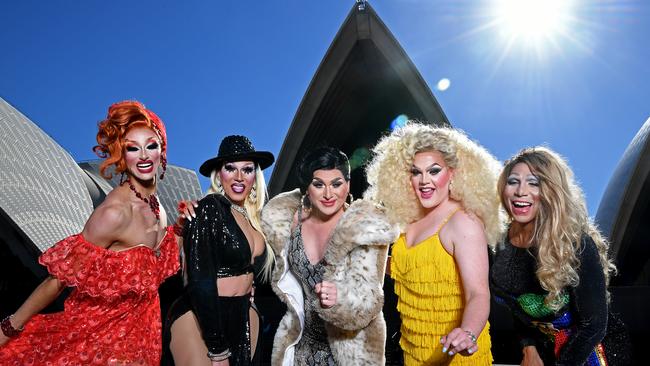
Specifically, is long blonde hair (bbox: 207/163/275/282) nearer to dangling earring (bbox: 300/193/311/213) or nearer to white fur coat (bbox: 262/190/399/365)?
dangling earring (bbox: 300/193/311/213)

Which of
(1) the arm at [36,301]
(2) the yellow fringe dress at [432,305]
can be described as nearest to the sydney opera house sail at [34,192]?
(1) the arm at [36,301]

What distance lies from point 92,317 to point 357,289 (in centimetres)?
137

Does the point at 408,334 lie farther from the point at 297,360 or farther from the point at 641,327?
the point at 641,327

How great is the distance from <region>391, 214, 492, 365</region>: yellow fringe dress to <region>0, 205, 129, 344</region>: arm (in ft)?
5.12

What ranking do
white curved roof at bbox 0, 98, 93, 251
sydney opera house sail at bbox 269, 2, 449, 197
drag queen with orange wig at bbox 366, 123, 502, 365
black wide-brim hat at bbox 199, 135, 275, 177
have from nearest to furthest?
drag queen with orange wig at bbox 366, 123, 502, 365 < black wide-brim hat at bbox 199, 135, 275, 177 < white curved roof at bbox 0, 98, 93, 251 < sydney opera house sail at bbox 269, 2, 449, 197

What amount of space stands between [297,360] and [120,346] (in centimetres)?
106

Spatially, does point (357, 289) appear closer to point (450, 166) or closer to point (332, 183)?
point (332, 183)

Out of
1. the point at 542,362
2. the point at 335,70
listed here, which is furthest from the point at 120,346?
the point at 335,70

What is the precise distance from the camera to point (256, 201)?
3.13m

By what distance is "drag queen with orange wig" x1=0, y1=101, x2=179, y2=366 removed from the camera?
2.25m

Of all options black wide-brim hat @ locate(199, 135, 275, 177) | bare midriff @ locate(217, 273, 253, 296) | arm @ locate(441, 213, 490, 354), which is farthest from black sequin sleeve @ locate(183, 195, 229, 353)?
arm @ locate(441, 213, 490, 354)

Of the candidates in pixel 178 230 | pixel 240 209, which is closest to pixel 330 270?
pixel 240 209

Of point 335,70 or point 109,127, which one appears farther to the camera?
point 335,70

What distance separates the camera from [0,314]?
38.7 ft
